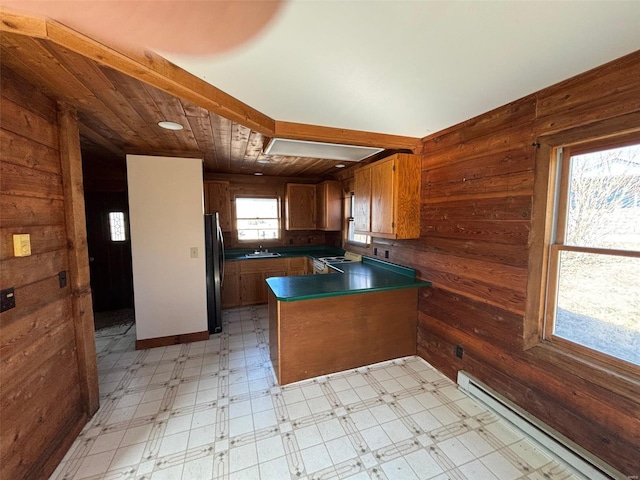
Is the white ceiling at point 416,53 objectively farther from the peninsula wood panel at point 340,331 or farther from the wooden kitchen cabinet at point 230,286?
the wooden kitchen cabinet at point 230,286

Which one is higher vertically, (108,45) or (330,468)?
(108,45)

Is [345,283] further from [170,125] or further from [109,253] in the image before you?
[109,253]

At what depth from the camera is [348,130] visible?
2371mm

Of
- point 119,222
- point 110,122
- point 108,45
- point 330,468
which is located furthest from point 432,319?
point 119,222

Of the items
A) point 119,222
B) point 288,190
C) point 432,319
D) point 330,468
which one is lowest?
point 330,468

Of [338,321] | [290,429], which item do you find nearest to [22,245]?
[290,429]

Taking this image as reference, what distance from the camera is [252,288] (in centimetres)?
427

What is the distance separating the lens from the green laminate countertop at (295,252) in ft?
14.6

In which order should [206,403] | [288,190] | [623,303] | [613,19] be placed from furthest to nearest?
[288,190], [206,403], [623,303], [613,19]

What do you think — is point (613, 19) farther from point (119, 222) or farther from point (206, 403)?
point (119, 222)

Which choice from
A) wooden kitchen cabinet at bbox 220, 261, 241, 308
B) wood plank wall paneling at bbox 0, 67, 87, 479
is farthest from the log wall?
wooden kitchen cabinet at bbox 220, 261, 241, 308

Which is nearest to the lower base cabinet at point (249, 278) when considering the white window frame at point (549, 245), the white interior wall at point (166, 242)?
the white interior wall at point (166, 242)

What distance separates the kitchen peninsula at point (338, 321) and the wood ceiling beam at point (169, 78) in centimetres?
136

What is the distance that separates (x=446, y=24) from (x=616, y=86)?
3.32ft
